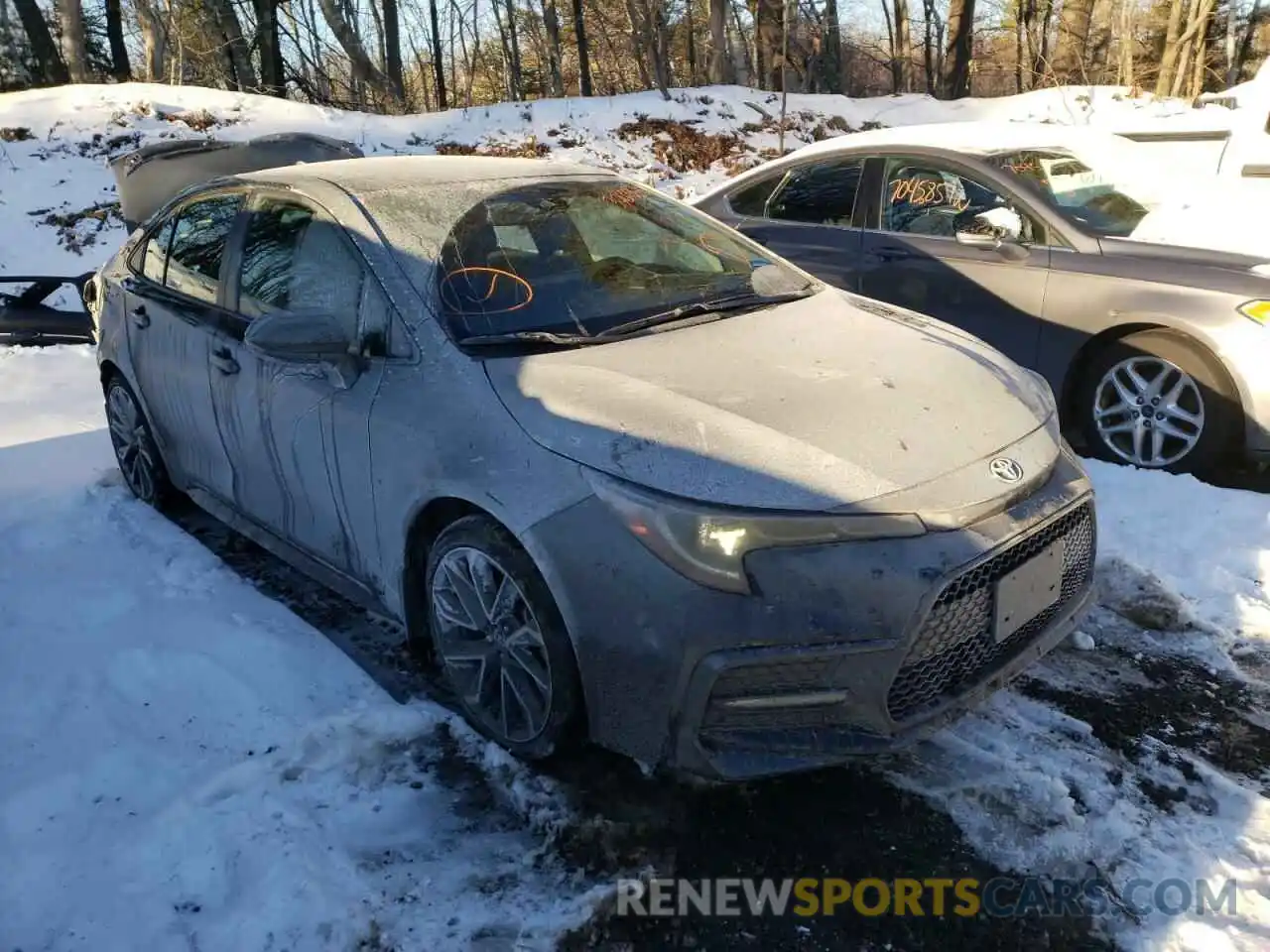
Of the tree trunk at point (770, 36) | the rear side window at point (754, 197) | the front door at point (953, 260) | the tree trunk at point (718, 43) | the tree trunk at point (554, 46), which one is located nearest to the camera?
the front door at point (953, 260)

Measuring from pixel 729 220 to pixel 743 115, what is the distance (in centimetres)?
1051

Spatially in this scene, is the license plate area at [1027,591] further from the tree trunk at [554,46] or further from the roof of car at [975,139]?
the tree trunk at [554,46]

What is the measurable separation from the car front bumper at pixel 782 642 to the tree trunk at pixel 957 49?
68.5ft

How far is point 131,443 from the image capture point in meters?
4.67

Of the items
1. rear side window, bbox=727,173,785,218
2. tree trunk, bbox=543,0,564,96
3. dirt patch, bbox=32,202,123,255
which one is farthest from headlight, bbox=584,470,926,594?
tree trunk, bbox=543,0,564,96

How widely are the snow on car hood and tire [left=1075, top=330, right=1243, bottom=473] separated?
0.57 metres

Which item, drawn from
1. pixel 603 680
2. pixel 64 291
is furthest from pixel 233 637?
pixel 64 291

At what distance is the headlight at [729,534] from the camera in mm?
2273

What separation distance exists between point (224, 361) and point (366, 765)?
168 cm

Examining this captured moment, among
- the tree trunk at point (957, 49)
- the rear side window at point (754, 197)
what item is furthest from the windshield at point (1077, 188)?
the tree trunk at point (957, 49)

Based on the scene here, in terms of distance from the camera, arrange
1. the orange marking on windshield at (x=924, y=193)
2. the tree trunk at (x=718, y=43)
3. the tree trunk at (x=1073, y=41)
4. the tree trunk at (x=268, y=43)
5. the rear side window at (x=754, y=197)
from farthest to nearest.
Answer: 1. the tree trunk at (x=1073, y=41)
2. the tree trunk at (x=268, y=43)
3. the tree trunk at (x=718, y=43)
4. the rear side window at (x=754, y=197)
5. the orange marking on windshield at (x=924, y=193)

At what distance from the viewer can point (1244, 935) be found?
218 cm

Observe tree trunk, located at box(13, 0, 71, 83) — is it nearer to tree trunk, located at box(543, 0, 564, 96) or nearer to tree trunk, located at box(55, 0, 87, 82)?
tree trunk, located at box(55, 0, 87, 82)

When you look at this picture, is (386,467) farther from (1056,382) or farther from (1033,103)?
(1033,103)
